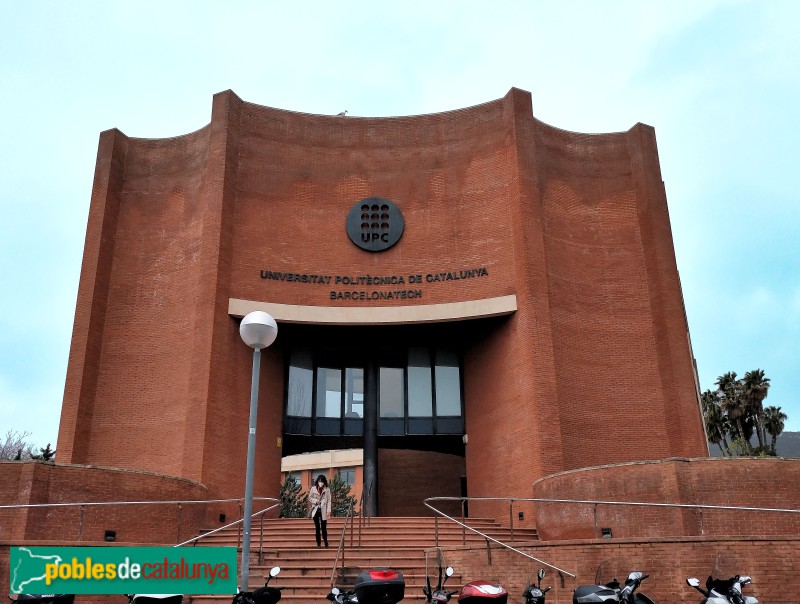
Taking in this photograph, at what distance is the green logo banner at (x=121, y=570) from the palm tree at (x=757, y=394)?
154 feet

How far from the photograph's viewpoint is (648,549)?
11.7 metres

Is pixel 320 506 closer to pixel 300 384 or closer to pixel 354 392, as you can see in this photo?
pixel 300 384

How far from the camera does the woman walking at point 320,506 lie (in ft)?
47.0

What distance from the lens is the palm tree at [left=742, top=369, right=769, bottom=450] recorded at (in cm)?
4681

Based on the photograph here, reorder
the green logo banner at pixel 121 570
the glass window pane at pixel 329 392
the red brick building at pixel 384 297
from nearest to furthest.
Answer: the green logo banner at pixel 121 570
the red brick building at pixel 384 297
the glass window pane at pixel 329 392

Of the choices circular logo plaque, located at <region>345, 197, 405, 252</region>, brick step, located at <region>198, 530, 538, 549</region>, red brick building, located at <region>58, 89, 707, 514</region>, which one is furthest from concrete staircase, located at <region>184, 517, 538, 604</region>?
circular logo plaque, located at <region>345, 197, 405, 252</region>

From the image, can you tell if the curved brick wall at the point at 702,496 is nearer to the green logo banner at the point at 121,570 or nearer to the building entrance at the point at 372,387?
the green logo banner at the point at 121,570

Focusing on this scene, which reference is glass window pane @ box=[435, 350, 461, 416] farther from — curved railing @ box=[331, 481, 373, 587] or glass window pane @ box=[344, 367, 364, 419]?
curved railing @ box=[331, 481, 373, 587]

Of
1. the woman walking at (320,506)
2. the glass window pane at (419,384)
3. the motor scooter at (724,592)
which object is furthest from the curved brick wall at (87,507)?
the motor scooter at (724,592)

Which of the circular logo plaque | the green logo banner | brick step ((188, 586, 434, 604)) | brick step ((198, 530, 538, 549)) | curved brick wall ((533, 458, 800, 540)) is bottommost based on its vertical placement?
brick step ((188, 586, 434, 604))

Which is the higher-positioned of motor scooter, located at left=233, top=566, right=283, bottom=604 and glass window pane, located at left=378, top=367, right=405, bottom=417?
glass window pane, located at left=378, top=367, right=405, bottom=417

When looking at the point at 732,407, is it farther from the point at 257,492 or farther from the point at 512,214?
the point at 257,492

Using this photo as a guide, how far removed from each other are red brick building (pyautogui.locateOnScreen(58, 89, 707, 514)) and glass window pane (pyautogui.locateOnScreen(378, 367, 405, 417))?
48 mm

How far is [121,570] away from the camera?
5.84 meters
